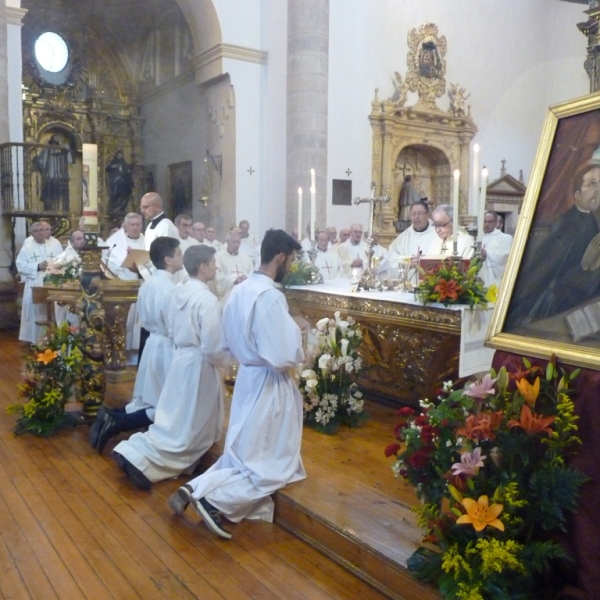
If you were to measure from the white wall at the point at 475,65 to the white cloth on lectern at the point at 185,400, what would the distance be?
8773 mm

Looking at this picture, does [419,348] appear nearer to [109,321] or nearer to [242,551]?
[242,551]

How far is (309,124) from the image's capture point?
11898mm

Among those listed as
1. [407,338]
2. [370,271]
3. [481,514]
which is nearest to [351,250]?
[370,271]

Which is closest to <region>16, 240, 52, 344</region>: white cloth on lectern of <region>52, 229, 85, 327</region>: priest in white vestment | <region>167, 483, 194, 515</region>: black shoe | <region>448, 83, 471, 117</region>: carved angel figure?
<region>52, 229, 85, 327</region>: priest in white vestment

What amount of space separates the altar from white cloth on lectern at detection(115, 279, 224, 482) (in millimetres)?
1515

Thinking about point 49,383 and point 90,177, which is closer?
point 90,177

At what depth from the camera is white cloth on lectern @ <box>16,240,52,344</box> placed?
9211 mm

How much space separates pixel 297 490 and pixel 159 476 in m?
1.09

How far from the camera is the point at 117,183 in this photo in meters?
16.2

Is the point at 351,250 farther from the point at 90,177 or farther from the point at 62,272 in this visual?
the point at 90,177

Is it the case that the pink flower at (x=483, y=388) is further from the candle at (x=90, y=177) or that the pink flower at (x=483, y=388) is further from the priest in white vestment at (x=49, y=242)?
the priest in white vestment at (x=49, y=242)

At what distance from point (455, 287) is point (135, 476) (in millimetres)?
2544

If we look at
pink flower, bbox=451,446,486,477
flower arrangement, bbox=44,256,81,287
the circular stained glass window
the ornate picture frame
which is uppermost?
the circular stained glass window

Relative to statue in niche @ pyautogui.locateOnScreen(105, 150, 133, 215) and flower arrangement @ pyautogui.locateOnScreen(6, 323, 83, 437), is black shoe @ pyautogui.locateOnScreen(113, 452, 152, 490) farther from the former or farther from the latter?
statue in niche @ pyautogui.locateOnScreen(105, 150, 133, 215)
